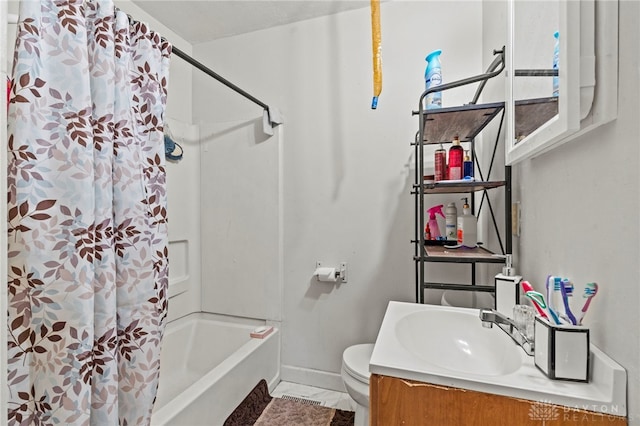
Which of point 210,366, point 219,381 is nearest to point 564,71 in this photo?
point 219,381

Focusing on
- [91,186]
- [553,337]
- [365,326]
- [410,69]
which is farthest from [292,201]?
[553,337]

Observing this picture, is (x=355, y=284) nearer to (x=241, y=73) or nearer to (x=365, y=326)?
(x=365, y=326)

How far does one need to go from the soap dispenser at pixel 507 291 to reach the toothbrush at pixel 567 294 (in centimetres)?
21

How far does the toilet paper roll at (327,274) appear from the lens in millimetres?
1857

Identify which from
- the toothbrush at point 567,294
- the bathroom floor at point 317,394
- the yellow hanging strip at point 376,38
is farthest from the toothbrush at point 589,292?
the bathroom floor at point 317,394

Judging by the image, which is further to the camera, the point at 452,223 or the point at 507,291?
the point at 452,223

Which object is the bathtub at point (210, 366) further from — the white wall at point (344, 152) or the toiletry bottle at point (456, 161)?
the toiletry bottle at point (456, 161)

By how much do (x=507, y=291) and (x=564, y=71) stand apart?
0.62m

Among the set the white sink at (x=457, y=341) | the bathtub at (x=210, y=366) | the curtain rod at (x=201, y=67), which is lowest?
the bathtub at (x=210, y=366)

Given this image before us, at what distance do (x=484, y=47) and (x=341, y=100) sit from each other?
0.82 m

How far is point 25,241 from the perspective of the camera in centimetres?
77

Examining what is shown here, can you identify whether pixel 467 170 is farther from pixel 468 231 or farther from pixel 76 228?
pixel 76 228

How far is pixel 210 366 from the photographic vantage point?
198cm

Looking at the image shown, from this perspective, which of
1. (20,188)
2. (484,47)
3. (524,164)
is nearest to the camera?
(20,188)
